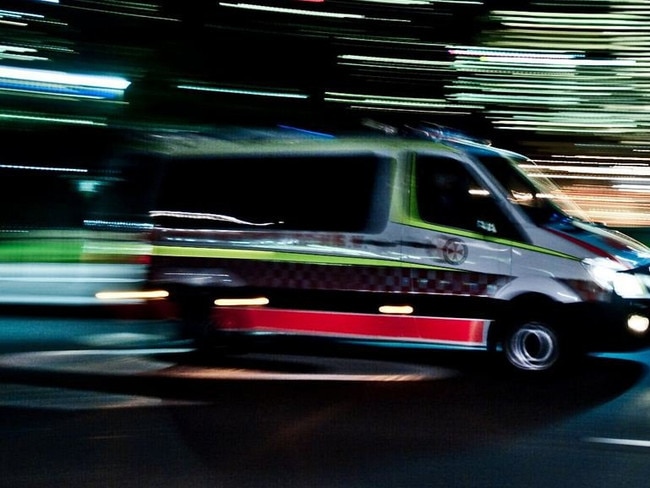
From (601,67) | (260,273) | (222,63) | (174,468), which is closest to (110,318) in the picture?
(260,273)

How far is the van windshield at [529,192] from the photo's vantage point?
820cm

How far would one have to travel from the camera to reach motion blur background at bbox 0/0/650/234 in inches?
1025

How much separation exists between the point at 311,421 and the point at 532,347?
258 centimetres

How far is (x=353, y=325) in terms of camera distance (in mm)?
8648

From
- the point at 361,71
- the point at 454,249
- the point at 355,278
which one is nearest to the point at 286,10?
the point at 361,71

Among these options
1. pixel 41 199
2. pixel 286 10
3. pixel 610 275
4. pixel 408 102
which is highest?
pixel 286 10

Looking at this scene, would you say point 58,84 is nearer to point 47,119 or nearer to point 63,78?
point 63,78

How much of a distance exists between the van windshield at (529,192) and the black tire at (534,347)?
89 centimetres

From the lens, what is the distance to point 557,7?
36.8 m

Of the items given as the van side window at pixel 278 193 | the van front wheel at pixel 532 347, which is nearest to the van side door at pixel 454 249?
the van front wheel at pixel 532 347

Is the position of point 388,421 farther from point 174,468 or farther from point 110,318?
point 110,318

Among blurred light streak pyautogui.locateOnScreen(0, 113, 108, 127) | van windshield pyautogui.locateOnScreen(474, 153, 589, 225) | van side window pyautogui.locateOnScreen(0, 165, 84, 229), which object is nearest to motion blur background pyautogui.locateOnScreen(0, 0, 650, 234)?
blurred light streak pyautogui.locateOnScreen(0, 113, 108, 127)

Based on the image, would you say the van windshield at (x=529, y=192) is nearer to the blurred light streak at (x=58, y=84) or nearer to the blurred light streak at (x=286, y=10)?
the blurred light streak at (x=58, y=84)

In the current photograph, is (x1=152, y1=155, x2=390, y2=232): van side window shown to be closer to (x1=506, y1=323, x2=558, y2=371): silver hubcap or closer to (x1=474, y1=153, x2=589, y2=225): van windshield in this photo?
(x1=474, y1=153, x2=589, y2=225): van windshield
